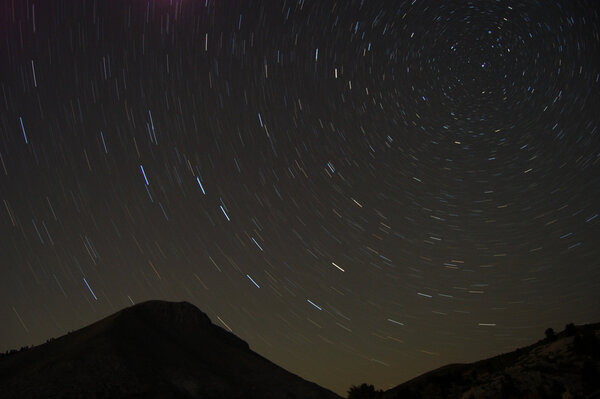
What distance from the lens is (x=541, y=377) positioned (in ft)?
88.2

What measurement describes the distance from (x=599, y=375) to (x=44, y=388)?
31914 mm

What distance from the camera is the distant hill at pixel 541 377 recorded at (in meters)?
25.0

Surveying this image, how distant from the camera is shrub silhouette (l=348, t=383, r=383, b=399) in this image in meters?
34.5

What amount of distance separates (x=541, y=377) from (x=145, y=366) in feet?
85.5

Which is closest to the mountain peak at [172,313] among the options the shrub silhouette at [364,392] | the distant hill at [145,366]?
the distant hill at [145,366]

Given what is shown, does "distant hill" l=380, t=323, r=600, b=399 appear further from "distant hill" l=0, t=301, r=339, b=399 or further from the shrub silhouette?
"distant hill" l=0, t=301, r=339, b=399

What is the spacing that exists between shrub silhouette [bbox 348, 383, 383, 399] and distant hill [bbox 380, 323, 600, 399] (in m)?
0.62

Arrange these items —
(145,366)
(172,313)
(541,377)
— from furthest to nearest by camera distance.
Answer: (172,313)
(145,366)
(541,377)

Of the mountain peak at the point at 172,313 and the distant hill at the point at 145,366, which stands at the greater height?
the mountain peak at the point at 172,313

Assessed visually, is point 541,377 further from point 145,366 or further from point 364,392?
point 145,366

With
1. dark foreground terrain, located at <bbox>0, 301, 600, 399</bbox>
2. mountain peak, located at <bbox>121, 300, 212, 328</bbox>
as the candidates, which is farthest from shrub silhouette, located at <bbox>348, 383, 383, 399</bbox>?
mountain peak, located at <bbox>121, 300, 212, 328</bbox>

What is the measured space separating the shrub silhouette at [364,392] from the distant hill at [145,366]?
2.16 metres

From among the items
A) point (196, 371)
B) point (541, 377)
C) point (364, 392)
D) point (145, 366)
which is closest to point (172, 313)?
point (196, 371)

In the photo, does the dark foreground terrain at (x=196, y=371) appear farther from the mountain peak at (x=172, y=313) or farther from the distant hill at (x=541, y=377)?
the mountain peak at (x=172, y=313)
